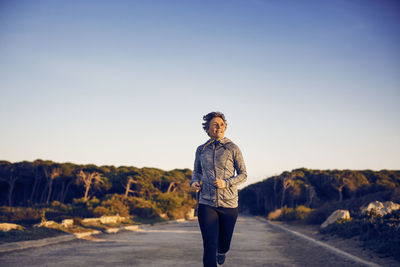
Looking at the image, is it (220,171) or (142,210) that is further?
(142,210)

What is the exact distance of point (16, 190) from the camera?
46.4 m

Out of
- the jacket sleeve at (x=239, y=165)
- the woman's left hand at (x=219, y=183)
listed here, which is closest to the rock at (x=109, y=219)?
the jacket sleeve at (x=239, y=165)

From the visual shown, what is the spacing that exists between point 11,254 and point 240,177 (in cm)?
648

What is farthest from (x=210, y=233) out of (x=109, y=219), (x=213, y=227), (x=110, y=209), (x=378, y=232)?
(x=110, y=209)

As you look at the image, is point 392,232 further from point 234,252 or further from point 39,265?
point 39,265

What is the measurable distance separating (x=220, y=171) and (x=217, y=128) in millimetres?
530

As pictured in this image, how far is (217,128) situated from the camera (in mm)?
3879

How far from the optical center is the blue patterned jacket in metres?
3.57

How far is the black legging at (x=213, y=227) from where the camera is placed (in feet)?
11.4

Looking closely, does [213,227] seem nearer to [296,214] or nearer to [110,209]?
[110,209]

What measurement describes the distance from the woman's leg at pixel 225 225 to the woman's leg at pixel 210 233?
4.0 inches

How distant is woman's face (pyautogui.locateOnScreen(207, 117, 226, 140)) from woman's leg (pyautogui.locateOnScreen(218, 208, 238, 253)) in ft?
2.83

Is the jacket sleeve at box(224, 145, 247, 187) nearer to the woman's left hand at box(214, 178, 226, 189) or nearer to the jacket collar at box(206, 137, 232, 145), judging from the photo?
the jacket collar at box(206, 137, 232, 145)

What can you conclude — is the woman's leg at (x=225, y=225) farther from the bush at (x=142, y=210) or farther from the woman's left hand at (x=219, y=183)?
the bush at (x=142, y=210)
